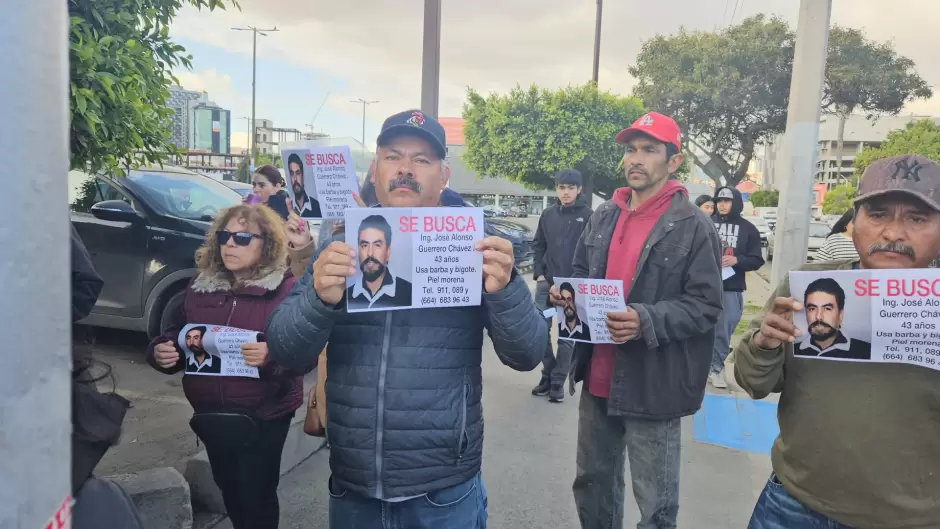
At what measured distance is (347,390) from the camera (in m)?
1.98

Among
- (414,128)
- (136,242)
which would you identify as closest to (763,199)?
(136,242)

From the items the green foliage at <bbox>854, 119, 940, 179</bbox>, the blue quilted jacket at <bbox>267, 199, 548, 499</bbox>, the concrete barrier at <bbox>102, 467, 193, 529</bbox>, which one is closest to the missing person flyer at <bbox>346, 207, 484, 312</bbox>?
the blue quilted jacket at <bbox>267, 199, 548, 499</bbox>

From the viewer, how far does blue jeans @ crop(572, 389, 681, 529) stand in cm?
275

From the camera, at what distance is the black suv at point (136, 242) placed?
6.19 m

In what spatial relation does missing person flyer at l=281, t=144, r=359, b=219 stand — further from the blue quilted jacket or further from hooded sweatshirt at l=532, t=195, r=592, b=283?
hooded sweatshirt at l=532, t=195, r=592, b=283

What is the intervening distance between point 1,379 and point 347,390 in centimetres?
135

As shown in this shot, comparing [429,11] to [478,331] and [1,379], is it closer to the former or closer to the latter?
[478,331]

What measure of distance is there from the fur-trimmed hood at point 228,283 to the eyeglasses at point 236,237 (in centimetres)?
14

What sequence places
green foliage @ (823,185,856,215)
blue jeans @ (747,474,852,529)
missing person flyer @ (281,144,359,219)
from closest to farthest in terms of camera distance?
blue jeans @ (747,474,852,529) → missing person flyer @ (281,144,359,219) → green foliage @ (823,185,856,215)

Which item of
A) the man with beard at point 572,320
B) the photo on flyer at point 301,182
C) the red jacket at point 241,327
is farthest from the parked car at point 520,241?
the red jacket at point 241,327

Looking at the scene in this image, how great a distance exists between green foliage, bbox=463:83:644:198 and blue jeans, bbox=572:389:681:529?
19972 millimetres

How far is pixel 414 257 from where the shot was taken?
183 cm

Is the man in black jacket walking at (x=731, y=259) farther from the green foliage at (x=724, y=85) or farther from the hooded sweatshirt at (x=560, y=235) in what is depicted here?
the green foliage at (x=724, y=85)

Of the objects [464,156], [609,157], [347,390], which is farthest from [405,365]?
[464,156]
